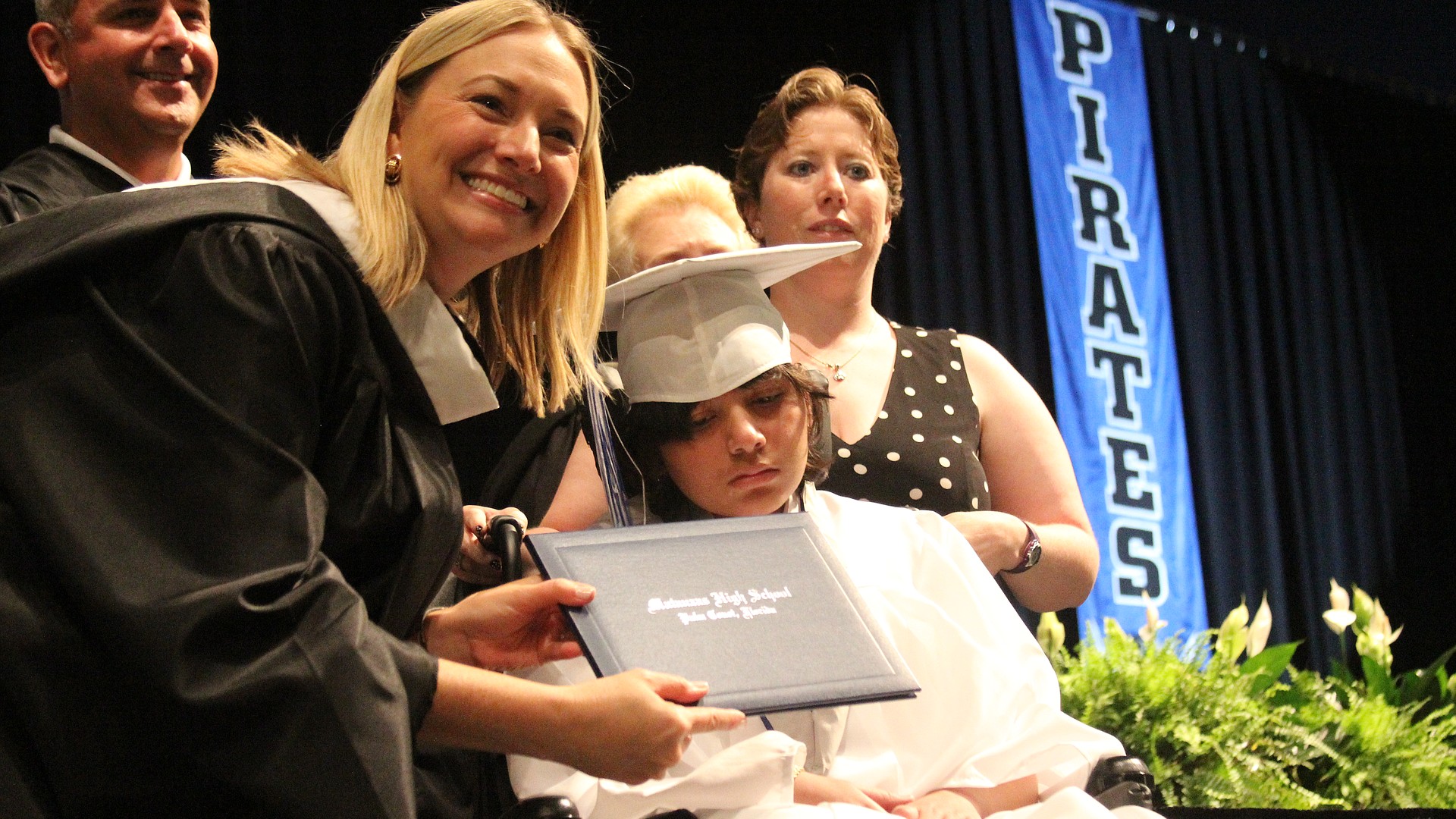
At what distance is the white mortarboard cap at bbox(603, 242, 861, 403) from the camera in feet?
6.97

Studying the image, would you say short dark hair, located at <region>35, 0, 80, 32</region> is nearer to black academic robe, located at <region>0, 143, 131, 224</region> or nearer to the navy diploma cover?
black academic robe, located at <region>0, 143, 131, 224</region>

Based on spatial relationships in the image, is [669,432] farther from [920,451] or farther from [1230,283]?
[1230,283]

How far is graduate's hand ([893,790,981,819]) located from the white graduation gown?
0.15 feet

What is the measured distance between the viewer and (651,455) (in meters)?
2.20

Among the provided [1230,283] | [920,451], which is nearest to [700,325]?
[920,451]

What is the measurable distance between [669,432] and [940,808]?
0.70 meters

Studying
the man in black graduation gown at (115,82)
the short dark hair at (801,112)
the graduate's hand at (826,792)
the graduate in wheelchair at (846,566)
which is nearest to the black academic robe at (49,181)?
the man in black graduation gown at (115,82)

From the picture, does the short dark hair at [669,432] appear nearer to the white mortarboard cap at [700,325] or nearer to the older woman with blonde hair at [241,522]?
the white mortarboard cap at [700,325]

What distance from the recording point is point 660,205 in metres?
2.79

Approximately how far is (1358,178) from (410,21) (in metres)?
4.84

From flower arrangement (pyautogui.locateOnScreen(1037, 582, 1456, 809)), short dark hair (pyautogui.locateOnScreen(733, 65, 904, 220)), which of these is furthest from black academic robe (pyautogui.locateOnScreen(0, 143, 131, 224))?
flower arrangement (pyautogui.locateOnScreen(1037, 582, 1456, 809))

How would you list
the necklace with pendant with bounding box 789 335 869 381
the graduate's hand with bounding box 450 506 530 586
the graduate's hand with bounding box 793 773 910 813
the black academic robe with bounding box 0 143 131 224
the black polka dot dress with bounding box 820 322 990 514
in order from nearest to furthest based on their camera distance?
the graduate's hand with bounding box 793 773 910 813
the graduate's hand with bounding box 450 506 530 586
the black academic robe with bounding box 0 143 131 224
the black polka dot dress with bounding box 820 322 990 514
the necklace with pendant with bounding box 789 335 869 381

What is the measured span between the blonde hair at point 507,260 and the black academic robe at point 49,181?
1.79 ft

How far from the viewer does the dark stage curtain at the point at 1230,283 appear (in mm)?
5293
